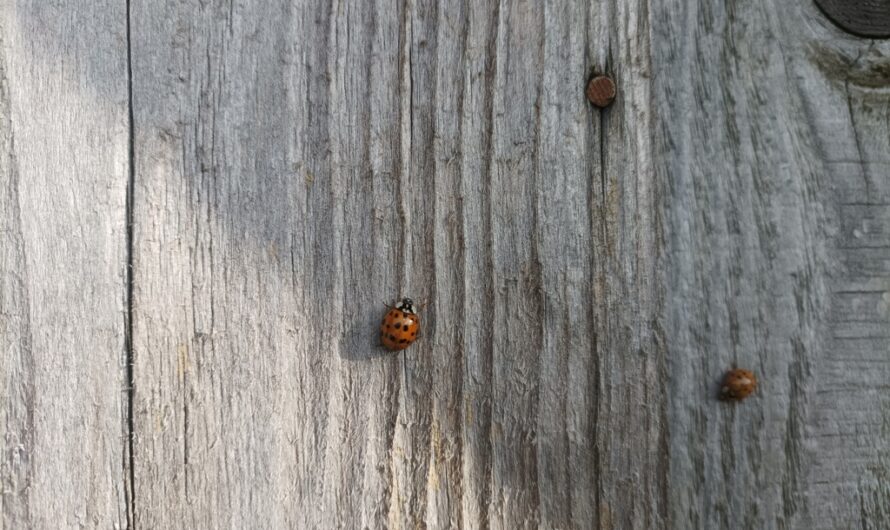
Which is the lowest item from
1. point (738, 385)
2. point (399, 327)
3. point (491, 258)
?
point (738, 385)

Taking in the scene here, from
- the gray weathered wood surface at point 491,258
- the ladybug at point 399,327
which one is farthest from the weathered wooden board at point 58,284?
the ladybug at point 399,327

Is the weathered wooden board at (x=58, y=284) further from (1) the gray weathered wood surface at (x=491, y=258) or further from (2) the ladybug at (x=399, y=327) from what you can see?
(2) the ladybug at (x=399, y=327)

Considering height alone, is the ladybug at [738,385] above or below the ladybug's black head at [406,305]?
below

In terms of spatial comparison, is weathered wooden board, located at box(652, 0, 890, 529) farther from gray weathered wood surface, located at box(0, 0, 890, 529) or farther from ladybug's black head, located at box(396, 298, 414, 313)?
ladybug's black head, located at box(396, 298, 414, 313)

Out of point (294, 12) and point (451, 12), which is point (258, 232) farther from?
point (451, 12)

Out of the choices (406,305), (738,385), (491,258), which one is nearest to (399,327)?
(406,305)

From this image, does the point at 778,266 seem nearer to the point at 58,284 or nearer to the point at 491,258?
the point at 491,258

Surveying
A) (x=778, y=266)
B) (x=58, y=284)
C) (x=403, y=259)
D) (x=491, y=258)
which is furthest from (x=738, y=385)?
(x=58, y=284)

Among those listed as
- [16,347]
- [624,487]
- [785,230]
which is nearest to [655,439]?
[624,487]

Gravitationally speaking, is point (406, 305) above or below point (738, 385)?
above

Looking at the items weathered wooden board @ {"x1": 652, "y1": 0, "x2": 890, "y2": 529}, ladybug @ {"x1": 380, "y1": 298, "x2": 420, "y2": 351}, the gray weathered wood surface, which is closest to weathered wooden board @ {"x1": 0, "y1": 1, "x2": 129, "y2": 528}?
the gray weathered wood surface
